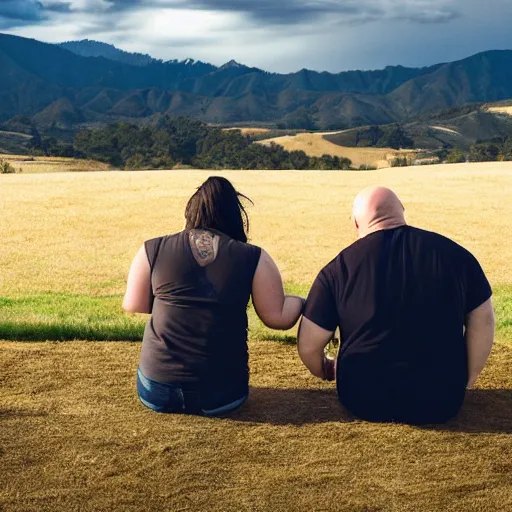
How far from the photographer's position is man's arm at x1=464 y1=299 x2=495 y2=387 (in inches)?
231

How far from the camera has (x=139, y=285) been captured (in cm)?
609

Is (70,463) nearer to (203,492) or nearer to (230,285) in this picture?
(203,492)

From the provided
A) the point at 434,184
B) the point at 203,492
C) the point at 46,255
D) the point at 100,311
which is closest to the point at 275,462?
the point at 203,492

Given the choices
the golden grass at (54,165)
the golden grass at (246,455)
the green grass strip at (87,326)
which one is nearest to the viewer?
the golden grass at (246,455)

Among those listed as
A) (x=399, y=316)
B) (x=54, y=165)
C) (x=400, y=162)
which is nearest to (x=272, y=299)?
(x=399, y=316)

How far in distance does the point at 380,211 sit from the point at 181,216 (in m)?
27.8

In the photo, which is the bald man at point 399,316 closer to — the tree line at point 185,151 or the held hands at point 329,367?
the held hands at point 329,367

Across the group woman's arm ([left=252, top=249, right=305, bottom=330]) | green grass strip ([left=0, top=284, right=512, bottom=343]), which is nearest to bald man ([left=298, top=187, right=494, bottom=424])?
woman's arm ([left=252, top=249, right=305, bottom=330])

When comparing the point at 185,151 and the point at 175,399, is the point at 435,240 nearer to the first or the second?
the point at 175,399

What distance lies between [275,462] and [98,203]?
1294 inches

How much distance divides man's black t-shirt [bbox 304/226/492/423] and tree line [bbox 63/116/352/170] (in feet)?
277

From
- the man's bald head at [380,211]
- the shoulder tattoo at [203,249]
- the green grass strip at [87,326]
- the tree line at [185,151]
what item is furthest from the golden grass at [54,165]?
the man's bald head at [380,211]

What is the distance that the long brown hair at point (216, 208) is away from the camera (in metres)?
5.86

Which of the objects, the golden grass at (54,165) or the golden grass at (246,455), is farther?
the golden grass at (54,165)
